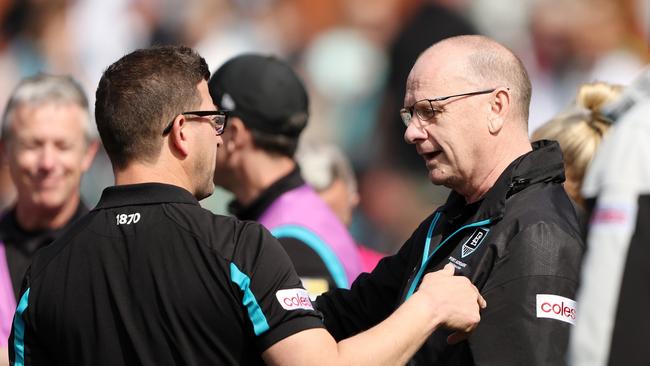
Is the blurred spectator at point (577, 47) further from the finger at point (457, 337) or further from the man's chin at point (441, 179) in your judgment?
the finger at point (457, 337)

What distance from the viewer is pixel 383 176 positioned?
816cm

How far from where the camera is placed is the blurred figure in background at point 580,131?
417cm

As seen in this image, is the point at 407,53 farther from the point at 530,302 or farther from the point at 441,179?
the point at 530,302

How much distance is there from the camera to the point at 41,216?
521 cm

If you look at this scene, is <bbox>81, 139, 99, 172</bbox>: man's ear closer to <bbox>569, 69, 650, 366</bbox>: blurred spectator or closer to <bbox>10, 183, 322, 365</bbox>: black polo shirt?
<bbox>10, 183, 322, 365</bbox>: black polo shirt

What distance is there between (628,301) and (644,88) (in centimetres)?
46

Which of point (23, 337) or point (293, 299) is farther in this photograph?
point (23, 337)

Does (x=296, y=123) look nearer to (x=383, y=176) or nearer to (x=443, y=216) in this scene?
(x=443, y=216)

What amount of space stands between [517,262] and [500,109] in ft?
1.93

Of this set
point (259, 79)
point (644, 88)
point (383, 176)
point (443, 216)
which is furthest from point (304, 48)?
point (644, 88)

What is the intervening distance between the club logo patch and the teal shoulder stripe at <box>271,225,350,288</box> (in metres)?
1.37

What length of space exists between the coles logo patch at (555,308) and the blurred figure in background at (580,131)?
1133mm

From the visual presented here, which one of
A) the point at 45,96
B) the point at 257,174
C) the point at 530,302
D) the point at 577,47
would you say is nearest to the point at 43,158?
the point at 45,96

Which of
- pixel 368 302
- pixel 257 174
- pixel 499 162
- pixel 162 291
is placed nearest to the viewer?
pixel 162 291
